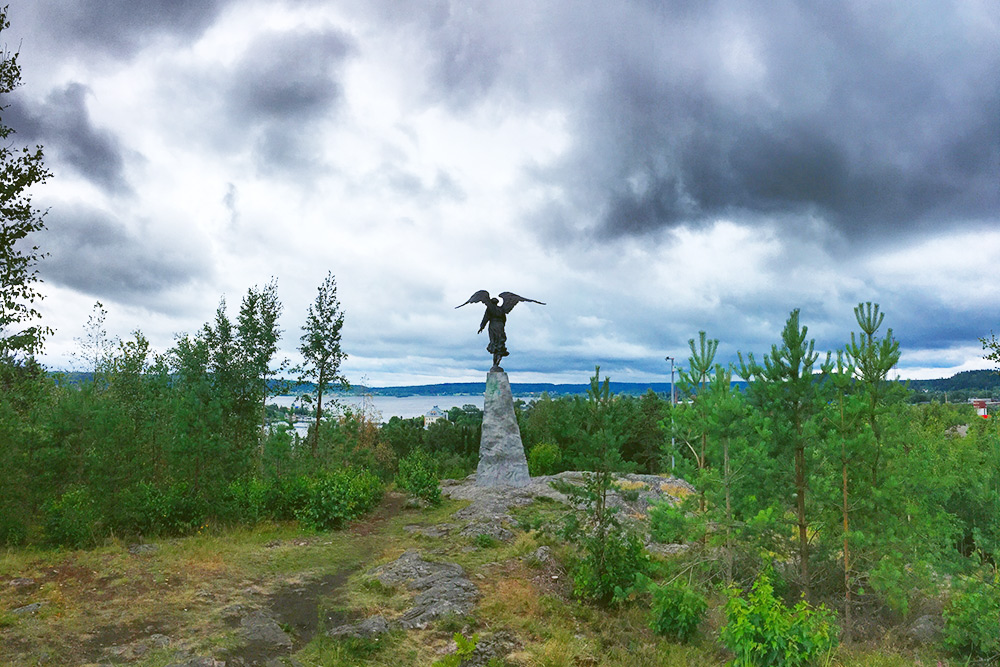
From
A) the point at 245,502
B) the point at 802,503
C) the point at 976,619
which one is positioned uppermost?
the point at 802,503

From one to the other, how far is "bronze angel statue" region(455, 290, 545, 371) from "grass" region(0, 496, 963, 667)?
8.75 m

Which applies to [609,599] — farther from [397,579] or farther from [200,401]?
[200,401]

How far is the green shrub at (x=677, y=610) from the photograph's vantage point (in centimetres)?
790

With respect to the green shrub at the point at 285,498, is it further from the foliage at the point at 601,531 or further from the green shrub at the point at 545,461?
the green shrub at the point at 545,461

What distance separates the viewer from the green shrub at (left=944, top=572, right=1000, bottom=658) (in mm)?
7242

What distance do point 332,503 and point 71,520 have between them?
5.50 m

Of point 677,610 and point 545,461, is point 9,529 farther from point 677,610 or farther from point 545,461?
point 545,461

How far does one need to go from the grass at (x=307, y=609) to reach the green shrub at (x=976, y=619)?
0.37 metres

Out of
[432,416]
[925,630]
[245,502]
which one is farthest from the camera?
[432,416]

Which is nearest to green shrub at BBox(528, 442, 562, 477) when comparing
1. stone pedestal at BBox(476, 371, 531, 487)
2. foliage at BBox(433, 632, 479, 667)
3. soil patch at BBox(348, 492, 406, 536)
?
stone pedestal at BBox(476, 371, 531, 487)

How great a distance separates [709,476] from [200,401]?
1147 cm

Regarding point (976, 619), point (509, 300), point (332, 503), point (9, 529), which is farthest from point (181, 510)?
point (976, 619)

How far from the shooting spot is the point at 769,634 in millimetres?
5875

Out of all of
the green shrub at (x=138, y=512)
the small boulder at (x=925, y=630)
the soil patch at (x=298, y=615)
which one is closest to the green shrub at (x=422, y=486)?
the soil patch at (x=298, y=615)
